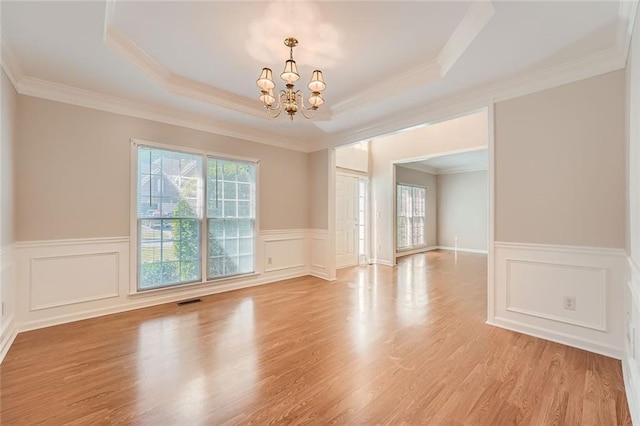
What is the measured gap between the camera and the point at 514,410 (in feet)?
5.77

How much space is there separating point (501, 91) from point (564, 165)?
1022 millimetres

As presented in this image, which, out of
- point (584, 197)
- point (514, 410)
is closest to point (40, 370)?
point (514, 410)

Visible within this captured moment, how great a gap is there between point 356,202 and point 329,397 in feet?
17.2

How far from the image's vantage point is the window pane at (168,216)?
12.2 ft

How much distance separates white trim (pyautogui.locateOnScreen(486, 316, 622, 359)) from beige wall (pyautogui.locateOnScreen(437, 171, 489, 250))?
6.20 meters

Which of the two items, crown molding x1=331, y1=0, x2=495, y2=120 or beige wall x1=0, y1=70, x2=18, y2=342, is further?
beige wall x1=0, y1=70, x2=18, y2=342

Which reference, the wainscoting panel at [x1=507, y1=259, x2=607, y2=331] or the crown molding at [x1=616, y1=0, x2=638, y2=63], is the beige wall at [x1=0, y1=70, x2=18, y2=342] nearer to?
the crown molding at [x1=616, y1=0, x2=638, y2=63]

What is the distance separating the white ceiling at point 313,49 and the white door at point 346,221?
2.83m

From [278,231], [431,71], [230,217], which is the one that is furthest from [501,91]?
[230,217]

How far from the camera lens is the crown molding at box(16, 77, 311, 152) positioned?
2980 mm

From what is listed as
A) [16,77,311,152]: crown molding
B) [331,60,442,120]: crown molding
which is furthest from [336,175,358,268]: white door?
[331,60,442,120]: crown molding

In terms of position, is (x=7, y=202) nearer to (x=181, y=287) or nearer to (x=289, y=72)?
(x=181, y=287)

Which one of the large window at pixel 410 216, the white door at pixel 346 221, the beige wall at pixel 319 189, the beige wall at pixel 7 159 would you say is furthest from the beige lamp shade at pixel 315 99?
the large window at pixel 410 216

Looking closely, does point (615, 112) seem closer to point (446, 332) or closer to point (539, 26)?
point (539, 26)
